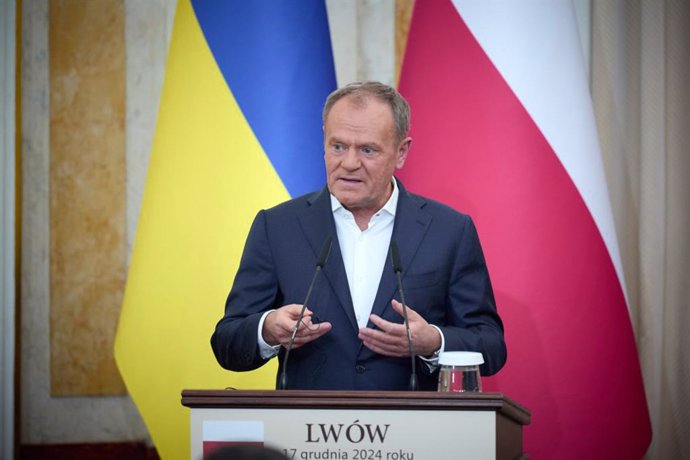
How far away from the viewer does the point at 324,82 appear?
11.0ft

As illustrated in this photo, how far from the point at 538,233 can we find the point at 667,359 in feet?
3.57

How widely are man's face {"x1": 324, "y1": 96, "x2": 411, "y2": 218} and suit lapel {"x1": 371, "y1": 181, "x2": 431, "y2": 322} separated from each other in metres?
0.10

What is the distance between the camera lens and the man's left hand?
2088 millimetres

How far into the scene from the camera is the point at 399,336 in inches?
82.9

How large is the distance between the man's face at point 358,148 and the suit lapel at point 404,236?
10 centimetres

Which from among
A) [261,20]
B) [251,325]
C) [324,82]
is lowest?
[251,325]

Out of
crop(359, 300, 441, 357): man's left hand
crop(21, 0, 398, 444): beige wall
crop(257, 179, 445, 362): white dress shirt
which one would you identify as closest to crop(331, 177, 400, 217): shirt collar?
crop(257, 179, 445, 362): white dress shirt

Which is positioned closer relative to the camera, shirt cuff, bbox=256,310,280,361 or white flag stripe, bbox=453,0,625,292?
shirt cuff, bbox=256,310,280,361

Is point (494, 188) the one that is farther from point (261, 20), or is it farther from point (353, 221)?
point (261, 20)

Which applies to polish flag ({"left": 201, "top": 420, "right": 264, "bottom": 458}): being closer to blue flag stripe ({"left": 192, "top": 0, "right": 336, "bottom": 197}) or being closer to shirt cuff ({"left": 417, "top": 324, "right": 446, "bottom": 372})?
shirt cuff ({"left": 417, "top": 324, "right": 446, "bottom": 372})

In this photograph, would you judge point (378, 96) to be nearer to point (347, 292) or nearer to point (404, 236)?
point (404, 236)

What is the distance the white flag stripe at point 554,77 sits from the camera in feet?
10.6

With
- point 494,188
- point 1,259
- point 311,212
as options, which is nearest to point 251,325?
point 311,212

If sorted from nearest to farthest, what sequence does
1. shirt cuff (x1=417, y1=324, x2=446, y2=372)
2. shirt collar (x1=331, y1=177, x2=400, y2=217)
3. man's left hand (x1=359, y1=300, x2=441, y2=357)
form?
man's left hand (x1=359, y1=300, x2=441, y2=357), shirt cuff (x1=417, y1=324, x2=446, y2=372), shirt collar (x1=331, y1=177, x2=400, y2=217)
